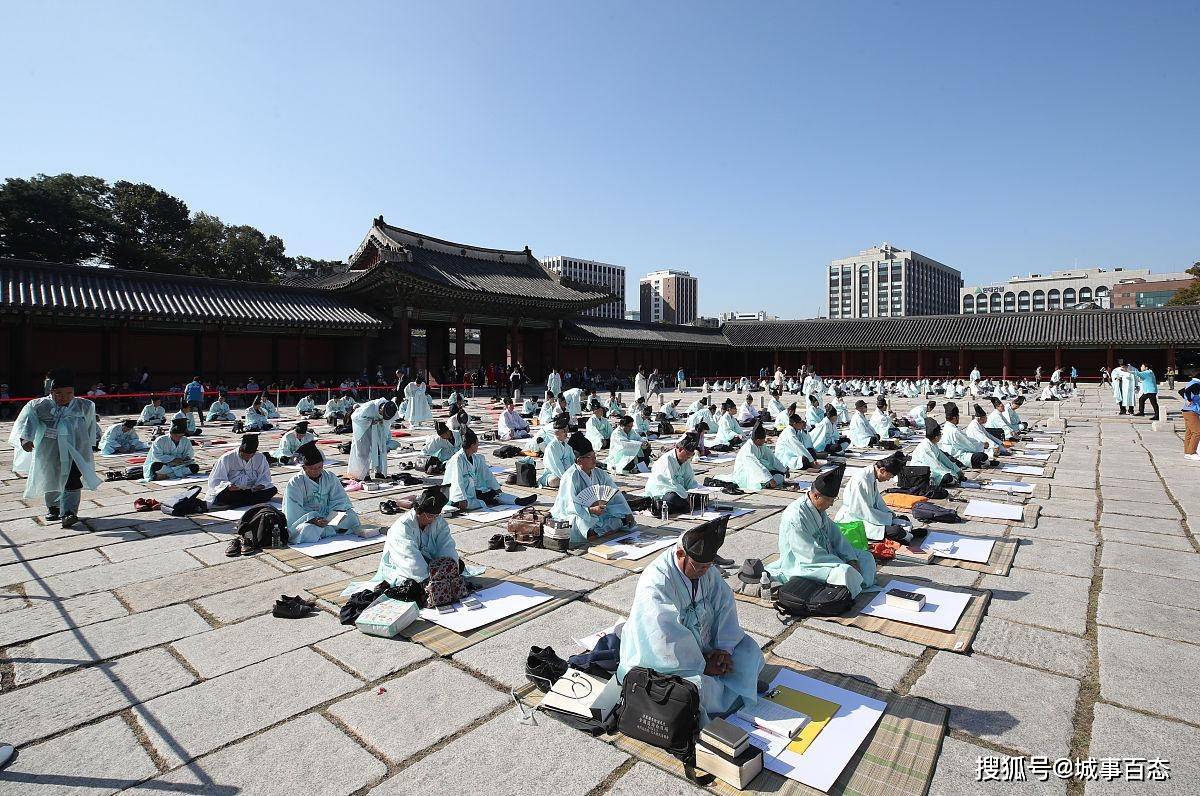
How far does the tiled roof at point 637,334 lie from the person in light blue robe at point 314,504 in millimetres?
30278

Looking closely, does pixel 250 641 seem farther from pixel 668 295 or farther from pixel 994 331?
pixel 668 295

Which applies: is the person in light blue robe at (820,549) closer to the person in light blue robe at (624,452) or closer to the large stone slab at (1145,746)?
the large stone slab at (1145,746)

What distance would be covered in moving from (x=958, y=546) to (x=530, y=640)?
475cm

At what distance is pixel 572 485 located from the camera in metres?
7.09

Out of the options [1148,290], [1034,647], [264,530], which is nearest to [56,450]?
[264,530]

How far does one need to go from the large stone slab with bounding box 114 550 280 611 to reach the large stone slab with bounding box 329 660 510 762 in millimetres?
2575

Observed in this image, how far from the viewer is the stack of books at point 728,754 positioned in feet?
9.61

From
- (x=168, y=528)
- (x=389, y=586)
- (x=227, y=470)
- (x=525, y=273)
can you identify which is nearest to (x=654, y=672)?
(x=389, y=586)

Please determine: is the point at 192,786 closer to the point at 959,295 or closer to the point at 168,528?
the point at 168,528

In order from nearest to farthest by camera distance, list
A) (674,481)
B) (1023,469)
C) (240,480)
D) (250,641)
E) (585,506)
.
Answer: (250,641) < (585,506) < (674,481) < (240,480) < (1023,469)

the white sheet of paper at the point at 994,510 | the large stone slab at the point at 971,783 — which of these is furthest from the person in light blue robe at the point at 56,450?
the white sheet of paper at the point at 994,510

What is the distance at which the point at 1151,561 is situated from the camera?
6.14 meters

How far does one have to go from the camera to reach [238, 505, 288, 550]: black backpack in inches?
259

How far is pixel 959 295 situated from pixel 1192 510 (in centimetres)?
14590
